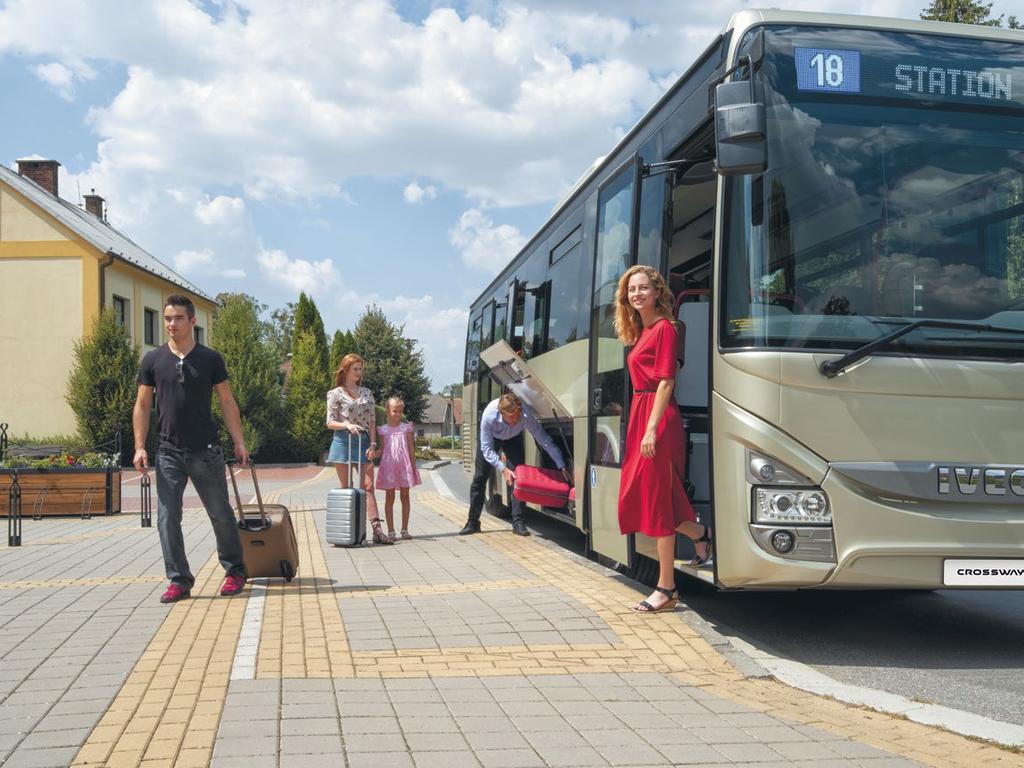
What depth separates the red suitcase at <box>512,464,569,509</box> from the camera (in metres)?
10.5

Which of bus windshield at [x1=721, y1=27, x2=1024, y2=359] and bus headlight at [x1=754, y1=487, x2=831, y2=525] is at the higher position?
bus windshield at [x1=721, y1=27, x2=1024, y2=359]

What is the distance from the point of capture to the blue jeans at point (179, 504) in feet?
24.1

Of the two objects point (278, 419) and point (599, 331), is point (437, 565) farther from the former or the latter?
point (278, 419)

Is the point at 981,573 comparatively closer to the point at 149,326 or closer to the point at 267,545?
the point at 267,545

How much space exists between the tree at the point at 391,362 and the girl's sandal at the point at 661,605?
57386 mm

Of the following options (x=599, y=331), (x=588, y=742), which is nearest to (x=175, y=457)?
(x=599, y=331)

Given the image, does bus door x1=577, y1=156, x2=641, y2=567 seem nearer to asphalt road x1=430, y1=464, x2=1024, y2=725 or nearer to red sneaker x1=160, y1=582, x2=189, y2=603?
asphalt road x1=430, y1=464, x2=1024, y2=725

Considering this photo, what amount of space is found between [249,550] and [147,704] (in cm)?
341

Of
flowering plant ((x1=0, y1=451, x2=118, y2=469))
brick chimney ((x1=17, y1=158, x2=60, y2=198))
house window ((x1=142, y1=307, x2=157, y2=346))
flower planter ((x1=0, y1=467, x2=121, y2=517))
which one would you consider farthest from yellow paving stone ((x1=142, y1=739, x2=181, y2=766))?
brick chimney ((x1=17, y1=158, x2=60, y2=198))

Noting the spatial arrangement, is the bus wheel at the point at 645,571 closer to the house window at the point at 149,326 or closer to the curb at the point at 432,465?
the curb at the point at 432,465

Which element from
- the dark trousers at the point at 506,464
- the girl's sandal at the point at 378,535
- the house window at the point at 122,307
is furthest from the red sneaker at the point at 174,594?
the house window at the point at 122,307

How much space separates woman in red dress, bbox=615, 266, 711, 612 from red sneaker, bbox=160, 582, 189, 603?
3.17m

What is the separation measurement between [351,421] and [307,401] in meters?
30.9

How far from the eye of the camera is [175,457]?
24.2 ft
